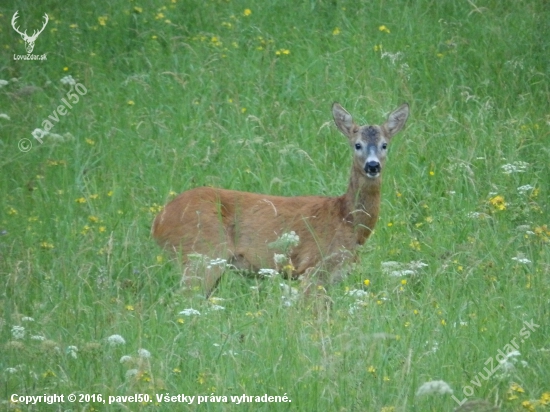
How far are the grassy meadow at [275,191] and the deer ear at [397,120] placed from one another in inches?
21.8

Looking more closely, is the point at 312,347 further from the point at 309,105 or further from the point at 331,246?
the point at 309,105

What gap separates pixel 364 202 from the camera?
7918 millimetres

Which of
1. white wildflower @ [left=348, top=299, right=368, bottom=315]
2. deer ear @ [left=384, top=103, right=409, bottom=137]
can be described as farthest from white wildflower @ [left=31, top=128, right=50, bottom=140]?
A: white wildflower @ [left=348, top=299, right=368, bottom=315]

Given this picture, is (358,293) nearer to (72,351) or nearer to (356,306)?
(356,306)

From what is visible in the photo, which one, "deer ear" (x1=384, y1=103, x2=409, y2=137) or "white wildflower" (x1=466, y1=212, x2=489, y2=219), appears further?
"deer ear" (x1=384, y1=103, x2=409, y2=137)

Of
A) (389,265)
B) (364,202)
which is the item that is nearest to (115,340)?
(389,265)

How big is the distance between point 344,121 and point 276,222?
1.10 metres

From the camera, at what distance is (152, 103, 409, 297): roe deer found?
7.56m

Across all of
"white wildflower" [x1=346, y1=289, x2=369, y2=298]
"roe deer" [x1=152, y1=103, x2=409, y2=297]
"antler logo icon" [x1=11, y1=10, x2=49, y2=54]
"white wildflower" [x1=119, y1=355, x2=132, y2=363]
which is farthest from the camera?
"antler logo icon" [x1=11, y1=10, x2=49, y2=54]


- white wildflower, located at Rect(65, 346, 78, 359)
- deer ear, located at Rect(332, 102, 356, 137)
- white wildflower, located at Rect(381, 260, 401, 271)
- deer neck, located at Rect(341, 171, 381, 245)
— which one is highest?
deer ear, located at Rect(332, 102, 356, 137)

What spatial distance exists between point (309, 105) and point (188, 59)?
62.8 inches

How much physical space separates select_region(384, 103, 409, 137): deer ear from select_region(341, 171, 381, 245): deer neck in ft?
1.87

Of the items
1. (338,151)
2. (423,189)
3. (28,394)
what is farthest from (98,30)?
(28,394)
